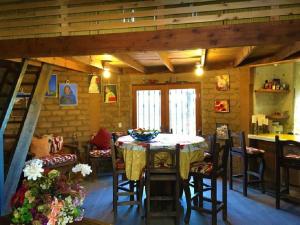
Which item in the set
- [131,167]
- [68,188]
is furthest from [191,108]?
[68,188]

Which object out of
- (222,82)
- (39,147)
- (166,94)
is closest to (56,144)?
(39,147)

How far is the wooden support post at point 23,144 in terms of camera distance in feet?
13.2

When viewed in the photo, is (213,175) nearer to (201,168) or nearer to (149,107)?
(201,168)

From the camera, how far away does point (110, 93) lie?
6.79m

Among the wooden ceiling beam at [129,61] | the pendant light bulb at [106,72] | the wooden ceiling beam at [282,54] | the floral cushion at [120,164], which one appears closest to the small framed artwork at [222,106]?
the wooden ceiling beam at [282,54]

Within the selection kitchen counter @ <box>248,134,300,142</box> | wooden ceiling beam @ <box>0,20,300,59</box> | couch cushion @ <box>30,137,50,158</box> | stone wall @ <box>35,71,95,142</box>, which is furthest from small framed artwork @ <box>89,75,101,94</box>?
kitchen counter @ <box>248,134,300,142</box>

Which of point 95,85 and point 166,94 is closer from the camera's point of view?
point 95,85

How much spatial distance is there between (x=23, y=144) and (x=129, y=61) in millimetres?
2363

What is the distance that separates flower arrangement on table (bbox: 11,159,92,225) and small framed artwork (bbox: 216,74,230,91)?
15.5 ft

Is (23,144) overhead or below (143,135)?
below

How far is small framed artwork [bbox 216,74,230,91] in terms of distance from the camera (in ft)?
20.0

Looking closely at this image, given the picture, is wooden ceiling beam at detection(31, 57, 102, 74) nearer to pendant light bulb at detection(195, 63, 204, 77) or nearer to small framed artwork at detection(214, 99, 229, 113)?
pendant light bulb at detection(195, 63, 204, 77)

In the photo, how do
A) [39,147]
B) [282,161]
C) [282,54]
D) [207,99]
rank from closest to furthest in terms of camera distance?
[282,161], [282,54], [39,147], [207,99]

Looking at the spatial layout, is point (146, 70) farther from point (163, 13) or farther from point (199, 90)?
point (163, 13)
